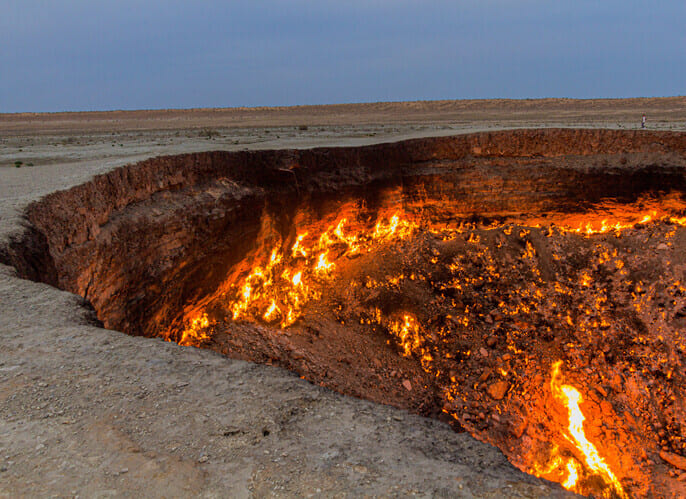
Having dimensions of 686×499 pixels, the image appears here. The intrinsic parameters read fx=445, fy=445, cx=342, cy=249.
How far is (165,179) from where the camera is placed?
29.8 feet

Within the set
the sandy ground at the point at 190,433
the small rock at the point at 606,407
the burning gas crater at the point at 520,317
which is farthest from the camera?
the small rock at the point at 606,407

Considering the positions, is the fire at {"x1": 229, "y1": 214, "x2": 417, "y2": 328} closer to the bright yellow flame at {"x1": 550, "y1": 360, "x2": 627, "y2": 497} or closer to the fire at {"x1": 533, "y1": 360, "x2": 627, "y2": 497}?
the bright yellow flame at {"x1": 550, "y1": 360, "x2": 627, "y2": 497}

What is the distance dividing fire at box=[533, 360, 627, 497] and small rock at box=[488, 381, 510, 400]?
120 centimetres

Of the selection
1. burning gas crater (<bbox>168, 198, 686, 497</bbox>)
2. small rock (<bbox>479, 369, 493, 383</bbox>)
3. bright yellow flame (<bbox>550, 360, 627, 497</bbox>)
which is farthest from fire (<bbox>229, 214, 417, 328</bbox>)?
bright yellow flame (<bbox>550, 360, 627, 497</bbox>)

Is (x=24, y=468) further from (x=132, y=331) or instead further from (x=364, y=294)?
(x=364, y=294)

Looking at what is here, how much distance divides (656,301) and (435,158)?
7035mm

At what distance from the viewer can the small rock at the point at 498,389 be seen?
31.7 ft

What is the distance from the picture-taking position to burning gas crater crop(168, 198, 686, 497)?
353 inches

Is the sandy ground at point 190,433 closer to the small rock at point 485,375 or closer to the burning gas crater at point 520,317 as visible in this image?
the burning gas crater at point 520,317

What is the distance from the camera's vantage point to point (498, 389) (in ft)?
31.9

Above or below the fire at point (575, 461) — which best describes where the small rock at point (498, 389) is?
above

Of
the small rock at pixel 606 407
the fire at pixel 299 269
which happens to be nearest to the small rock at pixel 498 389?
the small rock at pixel 606 407

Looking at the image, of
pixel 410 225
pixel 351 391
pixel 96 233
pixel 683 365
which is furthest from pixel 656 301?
pixel 96 233

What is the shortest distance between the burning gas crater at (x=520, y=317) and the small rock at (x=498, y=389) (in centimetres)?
2
